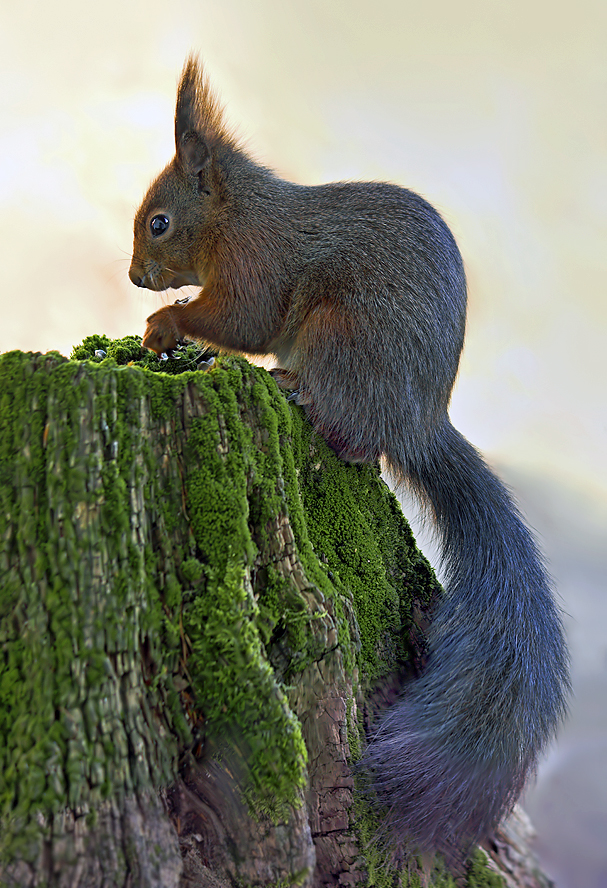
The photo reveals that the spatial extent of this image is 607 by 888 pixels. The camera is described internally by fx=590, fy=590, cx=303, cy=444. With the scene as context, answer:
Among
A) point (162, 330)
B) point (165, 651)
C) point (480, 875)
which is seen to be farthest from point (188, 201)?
point (480, 875)

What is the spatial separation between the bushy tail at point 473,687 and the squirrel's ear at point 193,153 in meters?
1.70

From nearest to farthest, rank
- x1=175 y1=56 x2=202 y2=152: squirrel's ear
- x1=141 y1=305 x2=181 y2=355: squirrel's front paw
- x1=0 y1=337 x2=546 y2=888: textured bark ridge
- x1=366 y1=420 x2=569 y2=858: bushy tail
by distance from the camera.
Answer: x1=0 y1=337 x2=546 y2=888: textured bark ridge, x1=366 y1=420 x2=569 y2=858: bushy tail, x1=141 y1=305 x2=181 y2=355: squirrel's front paw, x1=175 y1=56 x2=202 y2=152: squirrel's ear

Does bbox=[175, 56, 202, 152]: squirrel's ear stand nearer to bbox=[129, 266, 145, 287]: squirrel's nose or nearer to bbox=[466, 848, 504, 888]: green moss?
bbox=[129, 266, 145, 287]: squirrel's nose

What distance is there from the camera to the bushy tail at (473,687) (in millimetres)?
1727

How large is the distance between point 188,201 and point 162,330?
2.41 feet

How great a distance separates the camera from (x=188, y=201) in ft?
9.26

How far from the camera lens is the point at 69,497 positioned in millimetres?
1373

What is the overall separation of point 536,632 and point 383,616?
528mm

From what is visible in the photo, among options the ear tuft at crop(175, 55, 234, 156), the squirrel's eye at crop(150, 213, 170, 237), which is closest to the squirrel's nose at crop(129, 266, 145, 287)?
the squirrel's eye at crop(150, 213, 170, 237)

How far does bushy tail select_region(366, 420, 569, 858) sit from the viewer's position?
173cm

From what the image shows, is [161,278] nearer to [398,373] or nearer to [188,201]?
[188,201]

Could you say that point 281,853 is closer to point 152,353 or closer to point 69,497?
point 69,497

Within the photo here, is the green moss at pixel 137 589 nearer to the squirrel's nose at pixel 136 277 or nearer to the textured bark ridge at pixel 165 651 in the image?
the textured bark ridge at pixel 165 651

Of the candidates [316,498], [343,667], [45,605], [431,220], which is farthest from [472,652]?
[431,220]
